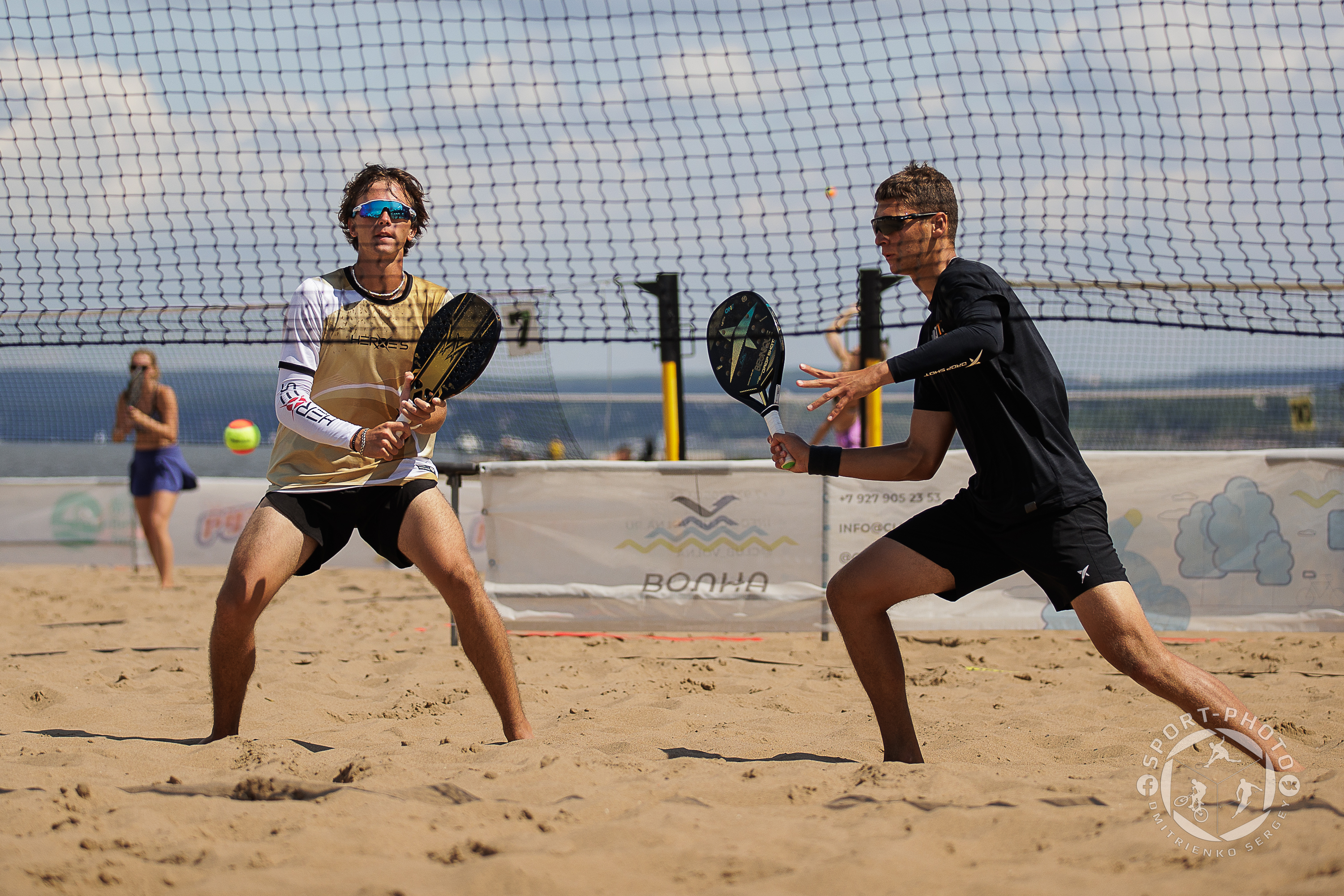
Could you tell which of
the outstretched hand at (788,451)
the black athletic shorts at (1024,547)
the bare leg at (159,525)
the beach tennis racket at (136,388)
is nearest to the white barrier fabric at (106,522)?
the bare leg at (159,525)

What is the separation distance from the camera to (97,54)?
4.32m

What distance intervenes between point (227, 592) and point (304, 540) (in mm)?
254

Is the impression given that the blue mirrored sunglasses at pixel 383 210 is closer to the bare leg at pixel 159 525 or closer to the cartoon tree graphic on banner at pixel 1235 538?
the cartoon tree graphic on banner at pixel 1235 538

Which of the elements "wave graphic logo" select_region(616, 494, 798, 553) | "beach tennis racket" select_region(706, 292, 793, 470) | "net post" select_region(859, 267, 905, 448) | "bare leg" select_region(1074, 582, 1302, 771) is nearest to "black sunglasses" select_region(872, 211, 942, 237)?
"beach tennis racket" select_region(706, 292, 793, 470)

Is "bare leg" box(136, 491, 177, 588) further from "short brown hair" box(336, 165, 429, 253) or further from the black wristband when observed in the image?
the black wristband

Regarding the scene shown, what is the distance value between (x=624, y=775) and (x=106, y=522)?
804 centimetres

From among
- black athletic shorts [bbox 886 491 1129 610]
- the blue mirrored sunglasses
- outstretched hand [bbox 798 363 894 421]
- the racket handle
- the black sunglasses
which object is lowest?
black athletic shorts [bbox 886 491 1129 610]

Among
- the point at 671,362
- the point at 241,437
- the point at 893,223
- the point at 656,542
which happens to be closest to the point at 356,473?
the point at 893,223

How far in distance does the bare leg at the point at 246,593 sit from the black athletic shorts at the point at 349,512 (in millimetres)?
39

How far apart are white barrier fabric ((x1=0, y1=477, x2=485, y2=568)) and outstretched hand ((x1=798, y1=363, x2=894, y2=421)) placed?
669 centimetres

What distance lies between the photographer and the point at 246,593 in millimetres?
2984

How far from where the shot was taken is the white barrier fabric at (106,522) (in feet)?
29.9

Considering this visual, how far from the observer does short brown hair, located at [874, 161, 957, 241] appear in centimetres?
290

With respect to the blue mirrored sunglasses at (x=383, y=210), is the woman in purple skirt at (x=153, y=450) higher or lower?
lower
